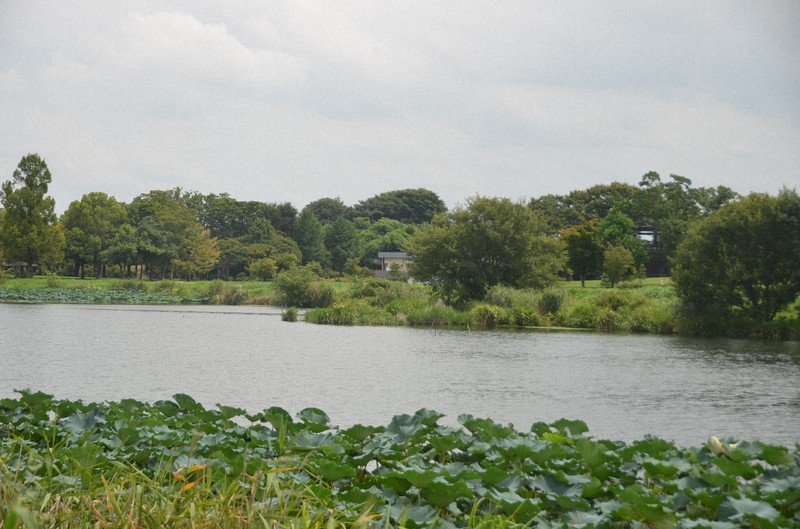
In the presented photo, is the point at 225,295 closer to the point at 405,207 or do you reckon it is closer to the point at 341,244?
the point at 341,244

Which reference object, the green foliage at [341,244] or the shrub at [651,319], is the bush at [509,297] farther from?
the green foliage at [341,244]

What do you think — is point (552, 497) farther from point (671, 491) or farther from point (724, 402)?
point (724, 402)

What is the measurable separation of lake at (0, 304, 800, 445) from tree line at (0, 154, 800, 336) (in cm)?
412

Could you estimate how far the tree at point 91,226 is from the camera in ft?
176

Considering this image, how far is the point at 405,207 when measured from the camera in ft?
256

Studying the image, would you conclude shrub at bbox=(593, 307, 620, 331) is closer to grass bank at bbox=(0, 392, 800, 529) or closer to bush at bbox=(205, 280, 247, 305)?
grass bank at bbox=(0, 392, 800, 529)

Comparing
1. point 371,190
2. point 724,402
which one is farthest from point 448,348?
point 371,190

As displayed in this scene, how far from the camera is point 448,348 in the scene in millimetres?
19141

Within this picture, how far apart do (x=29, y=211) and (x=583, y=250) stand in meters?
31.0

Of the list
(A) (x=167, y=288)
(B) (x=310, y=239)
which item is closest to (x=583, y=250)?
(A) (x=167, y=288)

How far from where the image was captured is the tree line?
25.3m

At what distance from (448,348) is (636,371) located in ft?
17.9

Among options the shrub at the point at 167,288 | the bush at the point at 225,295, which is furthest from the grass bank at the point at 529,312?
the shrub at the point at 167,288

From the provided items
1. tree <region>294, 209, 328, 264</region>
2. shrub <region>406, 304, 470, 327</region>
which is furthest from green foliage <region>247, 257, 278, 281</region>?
shrub <region>406, 304, 470, 327</region>
